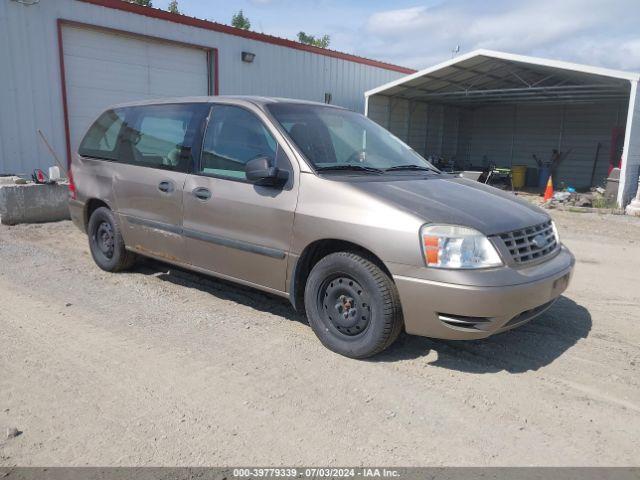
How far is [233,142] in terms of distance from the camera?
453cm

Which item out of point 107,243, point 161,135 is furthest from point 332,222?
point 107,243

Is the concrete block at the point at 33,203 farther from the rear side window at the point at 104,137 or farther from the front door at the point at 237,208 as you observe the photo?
the front door at the point at 237,208

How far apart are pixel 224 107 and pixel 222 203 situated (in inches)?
36.0

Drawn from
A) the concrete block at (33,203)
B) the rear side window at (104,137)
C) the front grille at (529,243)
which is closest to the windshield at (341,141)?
the front grille at (529,243)

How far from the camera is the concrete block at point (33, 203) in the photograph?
848cm

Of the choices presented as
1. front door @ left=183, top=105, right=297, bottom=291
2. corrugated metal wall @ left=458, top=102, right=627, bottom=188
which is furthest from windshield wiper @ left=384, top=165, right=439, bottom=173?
corrugated metal wall @ left=458, top=102, right=627, bottom=188

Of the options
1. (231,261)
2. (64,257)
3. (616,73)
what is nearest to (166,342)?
(231,261)

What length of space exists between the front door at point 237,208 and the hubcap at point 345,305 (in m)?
0.40

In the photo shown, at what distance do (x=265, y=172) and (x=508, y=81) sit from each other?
51.9ft

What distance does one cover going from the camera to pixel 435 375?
3.62 meters

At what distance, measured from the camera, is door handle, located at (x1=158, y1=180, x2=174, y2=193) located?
485 cm

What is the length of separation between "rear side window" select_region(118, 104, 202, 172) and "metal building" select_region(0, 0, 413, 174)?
5908 mm

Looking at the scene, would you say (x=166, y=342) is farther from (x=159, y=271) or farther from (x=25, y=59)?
(x=25, y=59)

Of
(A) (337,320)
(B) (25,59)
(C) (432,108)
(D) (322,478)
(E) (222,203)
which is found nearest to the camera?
(D) (322,478)
